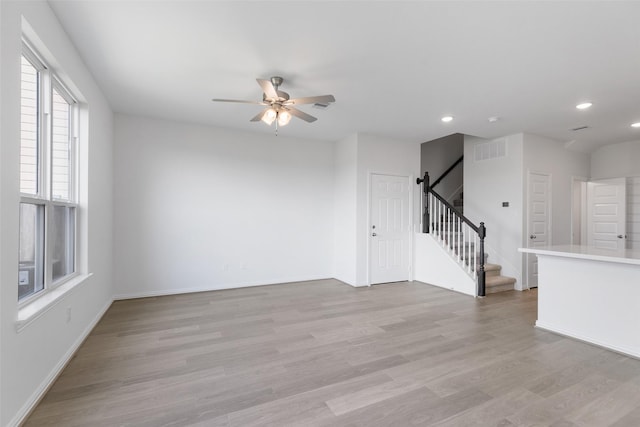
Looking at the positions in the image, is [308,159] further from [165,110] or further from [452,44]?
[452,44]

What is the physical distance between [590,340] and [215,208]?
522cm

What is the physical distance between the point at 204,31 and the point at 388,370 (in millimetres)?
3214

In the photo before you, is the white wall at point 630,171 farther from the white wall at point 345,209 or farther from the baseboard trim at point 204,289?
the baseboard trim at point 204,289

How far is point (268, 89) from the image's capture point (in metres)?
2.84

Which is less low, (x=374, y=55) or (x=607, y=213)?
(x=374, y=55)

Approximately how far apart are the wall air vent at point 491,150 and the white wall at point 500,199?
57 millimetres

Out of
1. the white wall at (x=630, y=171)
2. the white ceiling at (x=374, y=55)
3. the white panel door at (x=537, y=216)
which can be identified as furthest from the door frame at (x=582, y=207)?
the white ceiling at (x=374, y=55)

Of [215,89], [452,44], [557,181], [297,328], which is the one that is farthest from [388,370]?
[557,181]

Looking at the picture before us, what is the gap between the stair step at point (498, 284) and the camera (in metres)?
5.05

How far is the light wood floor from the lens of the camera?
1.98 m

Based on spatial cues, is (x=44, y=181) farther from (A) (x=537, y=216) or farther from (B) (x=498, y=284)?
(A) (x=537, y=216)

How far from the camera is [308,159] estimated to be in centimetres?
592

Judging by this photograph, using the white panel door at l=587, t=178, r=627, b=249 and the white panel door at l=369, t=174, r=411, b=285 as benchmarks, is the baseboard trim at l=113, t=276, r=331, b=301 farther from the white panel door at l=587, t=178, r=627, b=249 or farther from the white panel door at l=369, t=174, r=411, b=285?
the white panel door at l=587, t=178, r=627, b=249

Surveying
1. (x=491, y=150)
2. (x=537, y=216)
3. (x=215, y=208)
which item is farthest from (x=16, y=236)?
(x=537, y=216)
